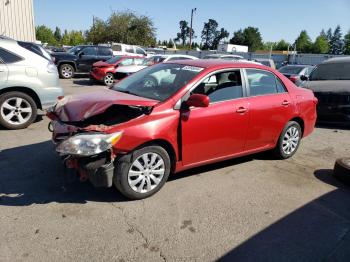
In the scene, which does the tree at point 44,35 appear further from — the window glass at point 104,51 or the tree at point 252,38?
the window glass at point 104,51

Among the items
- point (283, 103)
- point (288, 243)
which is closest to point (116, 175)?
point (288, 243)

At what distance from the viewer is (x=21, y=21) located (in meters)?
16.4

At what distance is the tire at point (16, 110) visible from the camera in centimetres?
670

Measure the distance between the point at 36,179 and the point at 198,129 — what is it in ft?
7.23

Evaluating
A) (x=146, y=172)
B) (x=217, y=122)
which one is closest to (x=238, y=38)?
(x=217, y=122)

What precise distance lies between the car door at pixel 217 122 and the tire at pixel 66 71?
48.1 feet

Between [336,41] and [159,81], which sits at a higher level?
[336,41]

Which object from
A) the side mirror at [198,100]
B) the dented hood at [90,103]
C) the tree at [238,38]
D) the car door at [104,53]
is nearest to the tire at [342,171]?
the side mirror at [198,100]

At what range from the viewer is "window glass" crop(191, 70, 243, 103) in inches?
179

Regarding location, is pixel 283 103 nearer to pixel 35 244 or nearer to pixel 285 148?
pixel 285 148

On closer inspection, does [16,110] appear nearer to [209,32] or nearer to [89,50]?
[89,50]

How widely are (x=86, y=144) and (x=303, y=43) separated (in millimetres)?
128649

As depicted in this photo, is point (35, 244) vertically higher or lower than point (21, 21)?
lower

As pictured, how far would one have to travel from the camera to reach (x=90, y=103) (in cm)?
420
